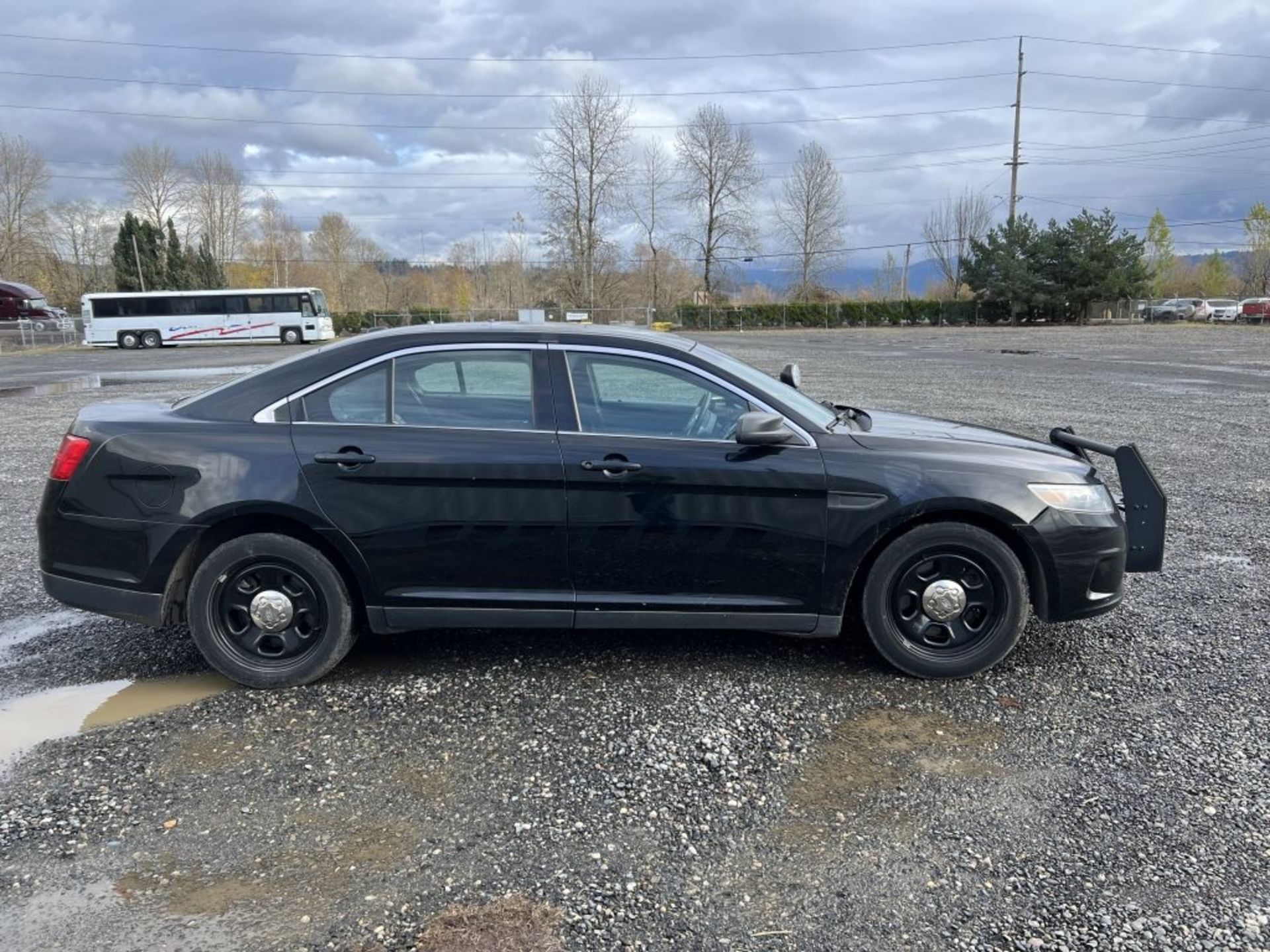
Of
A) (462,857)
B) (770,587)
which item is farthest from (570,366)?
(462,857)

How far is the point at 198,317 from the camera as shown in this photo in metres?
45.9

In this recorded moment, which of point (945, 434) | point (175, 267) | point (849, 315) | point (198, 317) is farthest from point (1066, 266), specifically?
point (175, 267)

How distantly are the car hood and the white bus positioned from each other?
4613cm

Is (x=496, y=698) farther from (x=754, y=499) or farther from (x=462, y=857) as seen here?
(x=754, y=499)

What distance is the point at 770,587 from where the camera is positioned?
3.86 meters

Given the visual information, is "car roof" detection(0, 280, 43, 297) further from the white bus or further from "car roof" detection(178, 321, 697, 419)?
"car roof" detection(178, 321, 697, 419)

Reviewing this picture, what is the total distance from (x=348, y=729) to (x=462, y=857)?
1.04 metres

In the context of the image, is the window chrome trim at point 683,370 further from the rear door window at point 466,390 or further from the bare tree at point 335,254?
the bare tree at point 335,254

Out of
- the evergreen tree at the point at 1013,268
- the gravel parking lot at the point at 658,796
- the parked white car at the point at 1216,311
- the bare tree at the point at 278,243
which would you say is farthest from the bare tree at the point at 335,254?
the gravel parking lot at the point at 658,796

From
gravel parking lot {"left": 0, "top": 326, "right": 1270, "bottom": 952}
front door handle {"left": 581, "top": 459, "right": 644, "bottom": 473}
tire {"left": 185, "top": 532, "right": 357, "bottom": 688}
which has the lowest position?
gravel parking lot {"left": 0, "top": 326, "right": 1270, "bottom": 952}

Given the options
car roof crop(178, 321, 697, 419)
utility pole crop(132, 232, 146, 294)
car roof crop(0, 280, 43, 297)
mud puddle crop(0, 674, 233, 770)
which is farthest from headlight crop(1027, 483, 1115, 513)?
utility pole crop(132, 232, 146, 294)

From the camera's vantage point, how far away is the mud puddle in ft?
11.7

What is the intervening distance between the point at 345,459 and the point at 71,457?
4.22 ft

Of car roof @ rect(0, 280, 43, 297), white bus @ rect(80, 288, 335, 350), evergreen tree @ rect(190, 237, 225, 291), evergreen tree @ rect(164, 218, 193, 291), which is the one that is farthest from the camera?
evergreen tree @ rect(190, 237, 225, 291)
